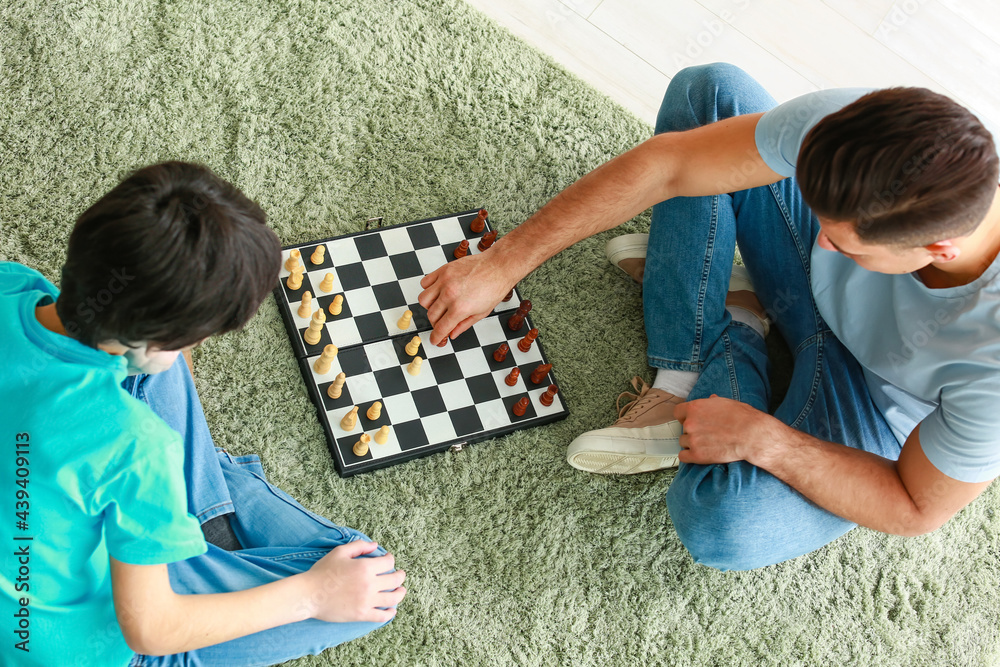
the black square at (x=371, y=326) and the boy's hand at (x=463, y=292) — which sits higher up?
the boy's hand at (x=463, y=292)

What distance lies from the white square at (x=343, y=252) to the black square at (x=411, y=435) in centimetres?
34

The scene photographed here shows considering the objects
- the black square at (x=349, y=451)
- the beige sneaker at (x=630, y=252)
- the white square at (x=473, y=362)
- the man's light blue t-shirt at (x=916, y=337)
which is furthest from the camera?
the beige sneaker at (x=630, y=252)

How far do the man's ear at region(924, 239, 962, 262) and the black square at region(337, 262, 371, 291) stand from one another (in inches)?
37.7

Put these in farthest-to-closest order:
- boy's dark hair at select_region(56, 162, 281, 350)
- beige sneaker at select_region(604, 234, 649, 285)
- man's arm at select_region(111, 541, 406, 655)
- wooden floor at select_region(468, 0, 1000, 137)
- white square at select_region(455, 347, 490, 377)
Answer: wooden floor at select_region(468, 0, 1000, 137) < beige sneaker at select_region(604, 234, 649, 285) < white square at select_region(455, 347, 490, 377) < man's arm at select_region(111, 541, 406, 655) < boy's dark hair at select_region(56, 162, 281, 350)

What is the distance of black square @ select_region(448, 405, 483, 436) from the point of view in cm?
154

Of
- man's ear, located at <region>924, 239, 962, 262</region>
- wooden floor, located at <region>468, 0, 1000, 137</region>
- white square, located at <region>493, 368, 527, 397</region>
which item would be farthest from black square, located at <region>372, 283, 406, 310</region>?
man's ear, located at <region>924, 239, 962, 262</region>

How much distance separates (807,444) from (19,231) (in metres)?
1.43

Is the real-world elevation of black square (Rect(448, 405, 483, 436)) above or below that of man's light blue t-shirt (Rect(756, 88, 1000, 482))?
below

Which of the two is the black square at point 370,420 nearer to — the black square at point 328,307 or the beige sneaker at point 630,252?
the black square at point 328,307

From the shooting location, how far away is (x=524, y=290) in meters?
1.72

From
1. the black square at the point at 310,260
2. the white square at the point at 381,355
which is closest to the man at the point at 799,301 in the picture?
the white square at the point at 381,355

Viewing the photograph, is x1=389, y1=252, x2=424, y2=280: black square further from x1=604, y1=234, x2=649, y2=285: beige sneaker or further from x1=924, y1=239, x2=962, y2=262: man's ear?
x1=924, y1=239, x2=962, y2=262: man's ear

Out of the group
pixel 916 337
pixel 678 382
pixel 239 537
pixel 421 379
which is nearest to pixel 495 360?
pixel 421 379

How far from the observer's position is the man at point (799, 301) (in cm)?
107
